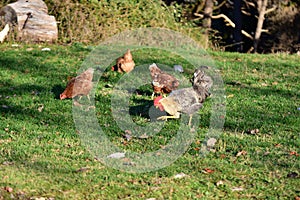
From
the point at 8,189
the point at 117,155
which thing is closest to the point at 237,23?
the point at 117,155

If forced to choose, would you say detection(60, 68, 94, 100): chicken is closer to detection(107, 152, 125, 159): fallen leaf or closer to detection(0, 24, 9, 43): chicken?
detection(107, 152, 125, 159): fallen leaf

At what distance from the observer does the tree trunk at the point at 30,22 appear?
1198cm

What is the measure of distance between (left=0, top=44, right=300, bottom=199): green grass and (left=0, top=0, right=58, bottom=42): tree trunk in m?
2.12

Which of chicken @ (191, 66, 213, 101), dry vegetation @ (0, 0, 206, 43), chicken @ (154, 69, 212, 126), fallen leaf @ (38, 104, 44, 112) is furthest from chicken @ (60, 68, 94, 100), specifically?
dry vegetation @ (0, 0, 206, 43)

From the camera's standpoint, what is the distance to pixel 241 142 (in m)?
6.28

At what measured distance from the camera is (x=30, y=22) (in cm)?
1205

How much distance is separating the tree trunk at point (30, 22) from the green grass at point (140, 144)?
212 centimetres

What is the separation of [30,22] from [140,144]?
670cm

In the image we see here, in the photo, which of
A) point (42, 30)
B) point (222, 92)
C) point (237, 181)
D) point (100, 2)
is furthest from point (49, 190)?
point (100, 2)

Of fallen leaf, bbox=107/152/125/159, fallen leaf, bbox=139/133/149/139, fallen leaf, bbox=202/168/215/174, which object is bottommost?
fallen leaf, bbox=139/133/149/139

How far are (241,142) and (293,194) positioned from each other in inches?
55.0

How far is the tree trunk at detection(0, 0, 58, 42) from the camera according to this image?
1198 cm

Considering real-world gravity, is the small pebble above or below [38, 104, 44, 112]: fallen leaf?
above

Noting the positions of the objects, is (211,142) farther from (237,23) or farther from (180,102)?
(237,23)
